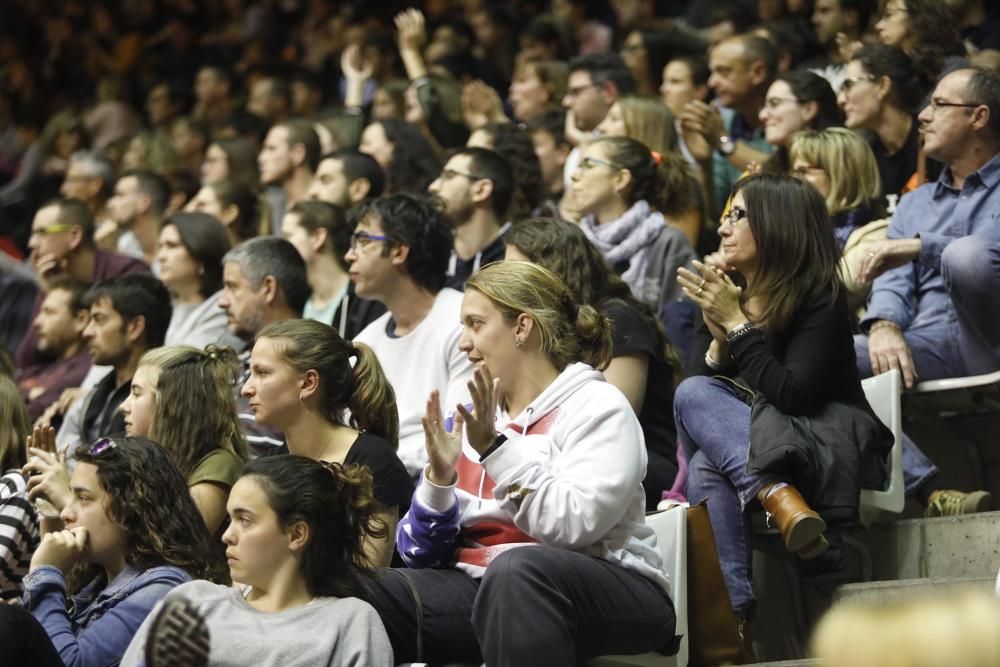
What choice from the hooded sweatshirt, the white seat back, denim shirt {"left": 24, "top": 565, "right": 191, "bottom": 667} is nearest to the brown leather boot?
the white seat back

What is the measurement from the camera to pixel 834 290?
13.7 feet

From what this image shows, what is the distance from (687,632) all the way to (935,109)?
221 centimetres

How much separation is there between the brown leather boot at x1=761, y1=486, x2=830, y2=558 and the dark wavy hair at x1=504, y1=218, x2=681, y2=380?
0.89 meters

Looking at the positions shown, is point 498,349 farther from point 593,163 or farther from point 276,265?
point 593,163

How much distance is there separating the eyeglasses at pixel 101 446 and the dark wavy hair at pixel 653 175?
2586 mm

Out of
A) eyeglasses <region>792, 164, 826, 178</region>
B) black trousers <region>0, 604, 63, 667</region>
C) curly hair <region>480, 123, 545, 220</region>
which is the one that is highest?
black trousers <region>0, 604, 63, 667</region>

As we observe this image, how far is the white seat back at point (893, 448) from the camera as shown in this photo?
4.23 m

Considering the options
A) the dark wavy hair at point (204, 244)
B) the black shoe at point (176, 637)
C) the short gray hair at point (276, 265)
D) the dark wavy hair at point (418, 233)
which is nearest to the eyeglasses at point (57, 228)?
the dark wavy hair at point (204, 244)

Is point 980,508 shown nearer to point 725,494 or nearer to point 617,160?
point 725,494

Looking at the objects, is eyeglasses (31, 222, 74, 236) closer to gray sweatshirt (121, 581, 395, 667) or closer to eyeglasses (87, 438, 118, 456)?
eyeglasses (87, 438, 118, 456)

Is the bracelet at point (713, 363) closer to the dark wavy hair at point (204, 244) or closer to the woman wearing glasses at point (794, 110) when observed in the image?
the woman wearing glasses at point (794, 110)

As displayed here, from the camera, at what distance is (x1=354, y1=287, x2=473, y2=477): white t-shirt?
491 cm

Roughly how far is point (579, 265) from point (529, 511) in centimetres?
152

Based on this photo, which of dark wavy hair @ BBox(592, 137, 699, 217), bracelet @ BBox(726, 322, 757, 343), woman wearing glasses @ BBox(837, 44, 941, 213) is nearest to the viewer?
bracelet @ BBox(726, 322, 757, 343)
